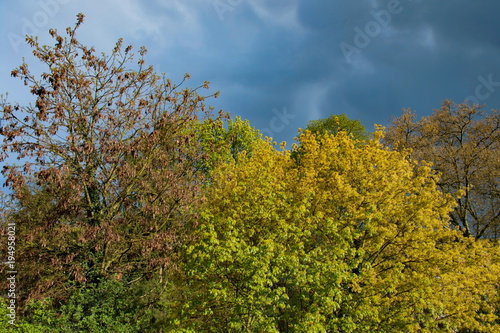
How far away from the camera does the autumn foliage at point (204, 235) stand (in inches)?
609

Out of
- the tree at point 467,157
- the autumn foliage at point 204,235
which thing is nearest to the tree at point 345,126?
the tree at point 467,157

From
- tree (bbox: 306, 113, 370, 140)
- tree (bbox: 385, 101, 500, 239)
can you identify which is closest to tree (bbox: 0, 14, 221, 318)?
tree (bbox: 385, 101, 500, 239)

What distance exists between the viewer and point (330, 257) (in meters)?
16.1

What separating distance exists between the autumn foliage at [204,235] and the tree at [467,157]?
38.3 feet

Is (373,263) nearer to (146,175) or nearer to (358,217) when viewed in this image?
(358,217)

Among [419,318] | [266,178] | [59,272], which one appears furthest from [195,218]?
[419,318]

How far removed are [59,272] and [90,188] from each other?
381 centimetres

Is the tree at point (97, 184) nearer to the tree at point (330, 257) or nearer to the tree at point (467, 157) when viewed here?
the tree at point (330, 257)

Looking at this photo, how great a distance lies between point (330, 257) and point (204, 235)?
510 cm

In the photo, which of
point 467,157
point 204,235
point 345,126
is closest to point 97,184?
point 204,235

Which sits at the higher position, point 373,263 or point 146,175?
point 146,175

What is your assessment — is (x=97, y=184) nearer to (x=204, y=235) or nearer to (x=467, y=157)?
(x=204, y=235)

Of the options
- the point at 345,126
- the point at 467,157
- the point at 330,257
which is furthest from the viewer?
the point at 345,126

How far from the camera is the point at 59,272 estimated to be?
16.6 metres
